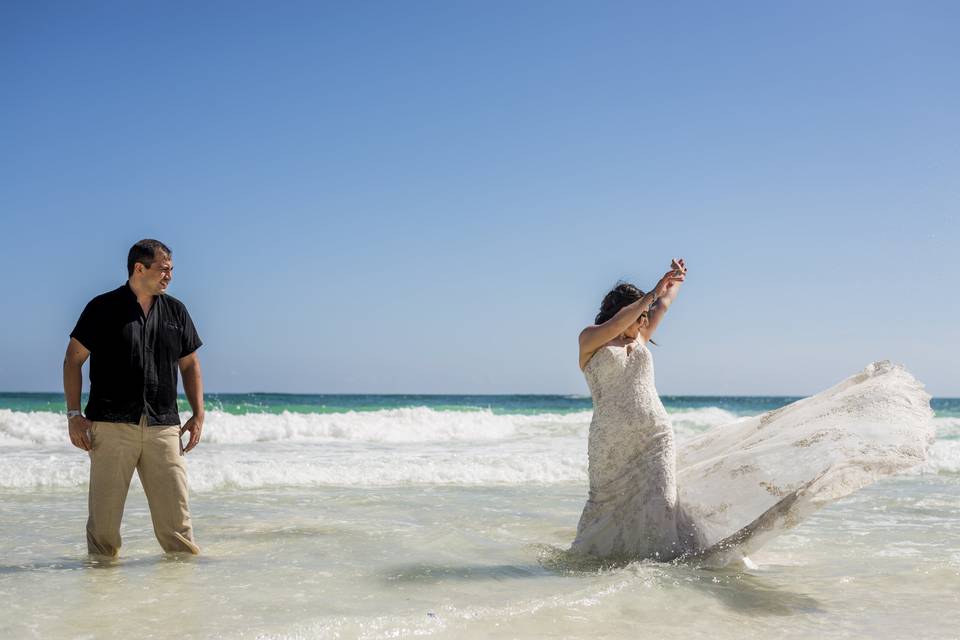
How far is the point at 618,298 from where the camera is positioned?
5.24 metres

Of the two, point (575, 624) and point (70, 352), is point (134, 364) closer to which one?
point (70, 352)

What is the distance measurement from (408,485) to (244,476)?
2.12 meters

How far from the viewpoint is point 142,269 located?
5289mm

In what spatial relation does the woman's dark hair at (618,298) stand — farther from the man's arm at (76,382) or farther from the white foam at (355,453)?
the white foam at (355,453)

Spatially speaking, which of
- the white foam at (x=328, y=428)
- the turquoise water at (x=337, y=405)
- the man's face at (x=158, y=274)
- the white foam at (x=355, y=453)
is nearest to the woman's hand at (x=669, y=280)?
the man's face at (x=158, y=274)

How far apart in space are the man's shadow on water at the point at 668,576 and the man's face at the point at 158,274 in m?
2.41

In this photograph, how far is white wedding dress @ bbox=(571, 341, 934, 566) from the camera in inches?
194

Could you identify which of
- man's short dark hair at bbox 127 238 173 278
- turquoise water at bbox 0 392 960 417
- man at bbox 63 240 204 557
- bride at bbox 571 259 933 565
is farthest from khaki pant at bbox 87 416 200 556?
turquoise water at bbox 0 392 960 417

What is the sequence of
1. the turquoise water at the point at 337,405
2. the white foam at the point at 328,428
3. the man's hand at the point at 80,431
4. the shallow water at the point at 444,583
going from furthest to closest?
the turquoise water at the point at 337,405 → the white foam at the point at 328,428 → the man's hand at the point at 80,431 → the shallow water at the point at 444,583

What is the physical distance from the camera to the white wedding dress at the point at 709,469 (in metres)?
4.94

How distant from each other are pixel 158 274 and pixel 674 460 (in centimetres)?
359

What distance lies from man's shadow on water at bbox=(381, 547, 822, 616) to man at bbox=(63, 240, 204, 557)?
1664 millimetres

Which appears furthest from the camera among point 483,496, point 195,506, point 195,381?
point 483,496

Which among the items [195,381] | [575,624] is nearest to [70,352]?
[195,381]
